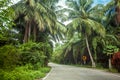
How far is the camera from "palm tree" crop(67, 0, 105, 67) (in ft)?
146

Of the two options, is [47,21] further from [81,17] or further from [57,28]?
[81,17]

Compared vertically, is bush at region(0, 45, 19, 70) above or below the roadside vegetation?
below

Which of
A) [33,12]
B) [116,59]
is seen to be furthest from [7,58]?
[33,12]

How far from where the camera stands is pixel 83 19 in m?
46.1

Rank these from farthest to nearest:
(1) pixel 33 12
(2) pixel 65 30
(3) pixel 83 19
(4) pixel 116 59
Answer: (3) pixel 83 19 → (2) pixel 65 30 → (1) pixel 33 12 → (4) pixel 116 59

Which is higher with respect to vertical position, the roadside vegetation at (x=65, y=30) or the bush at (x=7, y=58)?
the roadside vegetation at (x=65, y=30)

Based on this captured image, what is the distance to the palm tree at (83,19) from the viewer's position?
146 feet

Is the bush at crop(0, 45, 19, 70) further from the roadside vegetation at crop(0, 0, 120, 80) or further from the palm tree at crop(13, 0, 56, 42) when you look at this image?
the palm tree at crop(13, 0, 56, 42)

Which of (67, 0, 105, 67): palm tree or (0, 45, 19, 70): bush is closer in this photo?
(0, 45, 19, 70): bush

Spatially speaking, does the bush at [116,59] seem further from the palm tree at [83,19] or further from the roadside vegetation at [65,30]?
the palm tree at [83,19]

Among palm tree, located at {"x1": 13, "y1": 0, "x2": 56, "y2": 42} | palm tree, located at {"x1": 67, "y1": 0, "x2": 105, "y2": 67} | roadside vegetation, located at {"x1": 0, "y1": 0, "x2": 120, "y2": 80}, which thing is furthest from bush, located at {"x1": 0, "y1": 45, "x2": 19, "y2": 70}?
palm tree, located at {"x1": 67, "y1": 0, "x2": 105, "y2": 67}

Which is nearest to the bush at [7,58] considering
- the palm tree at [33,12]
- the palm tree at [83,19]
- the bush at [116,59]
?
the bush at [116,59]

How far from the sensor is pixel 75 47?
52812 millimetres

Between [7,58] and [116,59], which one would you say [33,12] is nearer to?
[116,59]
